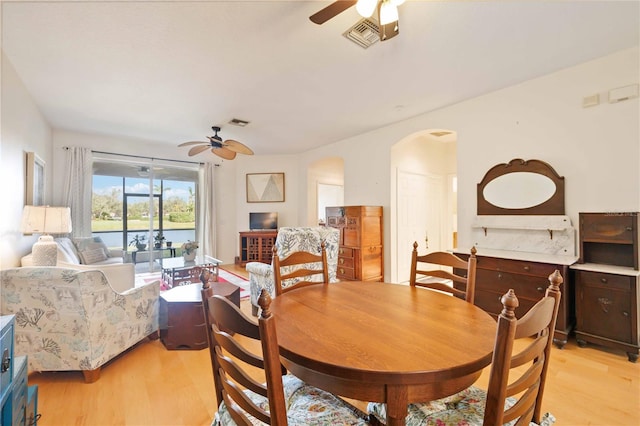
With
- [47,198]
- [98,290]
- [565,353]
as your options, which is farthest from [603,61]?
[47,198]

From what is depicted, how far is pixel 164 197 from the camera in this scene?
6137 millimetres

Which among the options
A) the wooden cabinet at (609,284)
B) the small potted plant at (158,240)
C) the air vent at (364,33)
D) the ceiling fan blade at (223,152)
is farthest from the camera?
the small potted plant at (158,240)

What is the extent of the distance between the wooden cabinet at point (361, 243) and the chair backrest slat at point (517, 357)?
3.40 m

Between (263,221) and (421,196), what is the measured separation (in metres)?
3.66

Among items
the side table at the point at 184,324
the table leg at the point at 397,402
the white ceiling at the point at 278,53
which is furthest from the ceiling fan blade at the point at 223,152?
the table leg at the point at 397,402

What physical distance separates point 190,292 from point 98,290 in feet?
2.83

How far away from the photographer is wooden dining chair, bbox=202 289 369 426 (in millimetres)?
759

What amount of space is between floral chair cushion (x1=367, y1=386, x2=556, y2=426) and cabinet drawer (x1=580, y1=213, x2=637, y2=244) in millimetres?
2267

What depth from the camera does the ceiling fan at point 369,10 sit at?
1618 millimetres

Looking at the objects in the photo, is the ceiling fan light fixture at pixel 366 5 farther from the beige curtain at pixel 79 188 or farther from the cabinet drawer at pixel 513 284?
the beige curtain at pixel 79 188

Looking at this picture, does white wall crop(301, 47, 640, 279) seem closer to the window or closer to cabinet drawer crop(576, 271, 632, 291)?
cabinet drawer crop(576, 271, 632, 291)

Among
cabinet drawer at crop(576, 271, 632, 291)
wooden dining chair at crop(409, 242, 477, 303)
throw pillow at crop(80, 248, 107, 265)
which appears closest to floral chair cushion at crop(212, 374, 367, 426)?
wooden dining chair at crop(409, 242, 477, 303)

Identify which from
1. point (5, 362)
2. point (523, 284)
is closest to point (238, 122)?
point (5, 362)

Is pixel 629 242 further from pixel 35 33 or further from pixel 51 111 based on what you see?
pixel 51 111
